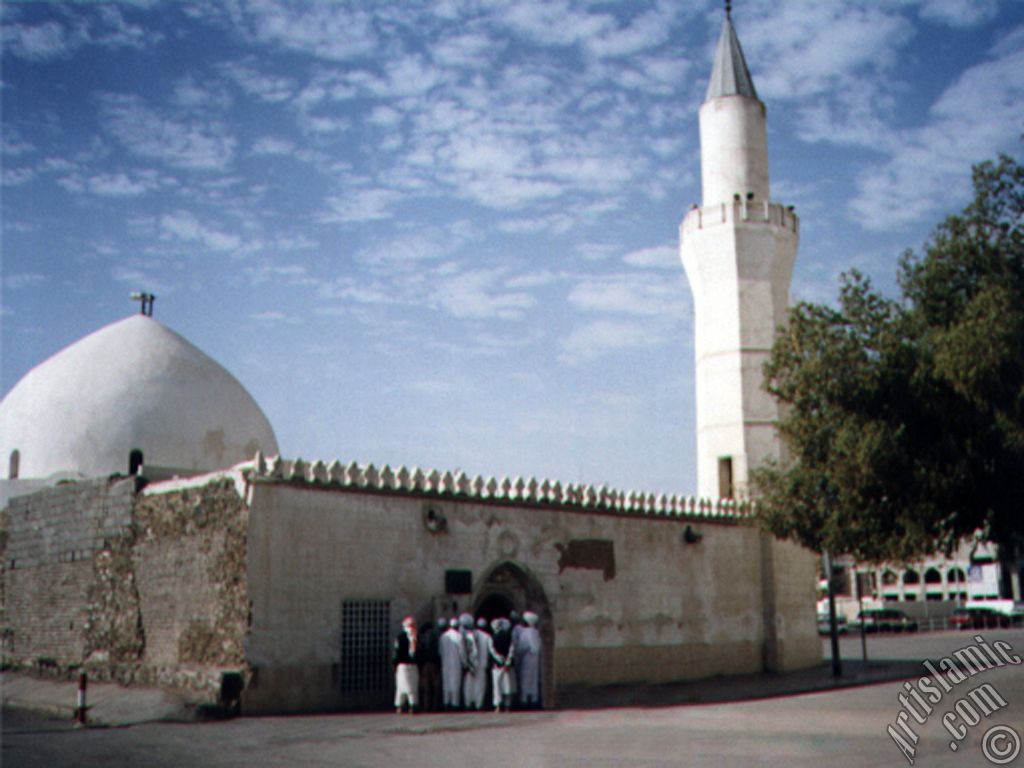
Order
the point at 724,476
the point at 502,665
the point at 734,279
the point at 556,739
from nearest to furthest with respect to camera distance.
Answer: the point at 556,739 < the point at 502,665 < the point at 724,476 < the point at 734,279

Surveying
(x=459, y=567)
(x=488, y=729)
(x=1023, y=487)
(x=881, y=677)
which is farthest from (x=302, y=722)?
(x=881, y=677)

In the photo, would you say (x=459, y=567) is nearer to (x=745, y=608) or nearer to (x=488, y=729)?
(x=488, y=729)

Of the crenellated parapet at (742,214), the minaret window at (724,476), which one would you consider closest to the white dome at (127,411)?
the minaret window at (724,476)

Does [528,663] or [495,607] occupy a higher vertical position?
[495,607]

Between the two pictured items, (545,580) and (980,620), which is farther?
(980,620)

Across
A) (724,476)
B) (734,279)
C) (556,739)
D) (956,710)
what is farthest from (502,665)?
(734,279)

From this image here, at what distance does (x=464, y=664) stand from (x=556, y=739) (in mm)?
3880

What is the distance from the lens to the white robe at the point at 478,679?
45.5 feet

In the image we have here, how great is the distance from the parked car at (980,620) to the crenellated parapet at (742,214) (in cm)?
2527

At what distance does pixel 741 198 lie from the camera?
73.5ft

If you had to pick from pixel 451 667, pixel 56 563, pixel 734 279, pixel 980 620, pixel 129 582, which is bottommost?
pixel 980 620

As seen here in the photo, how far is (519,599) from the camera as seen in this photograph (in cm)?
1705

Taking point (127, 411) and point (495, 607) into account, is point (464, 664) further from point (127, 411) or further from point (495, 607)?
point (127, 411)

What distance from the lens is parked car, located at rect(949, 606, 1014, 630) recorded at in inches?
1612
